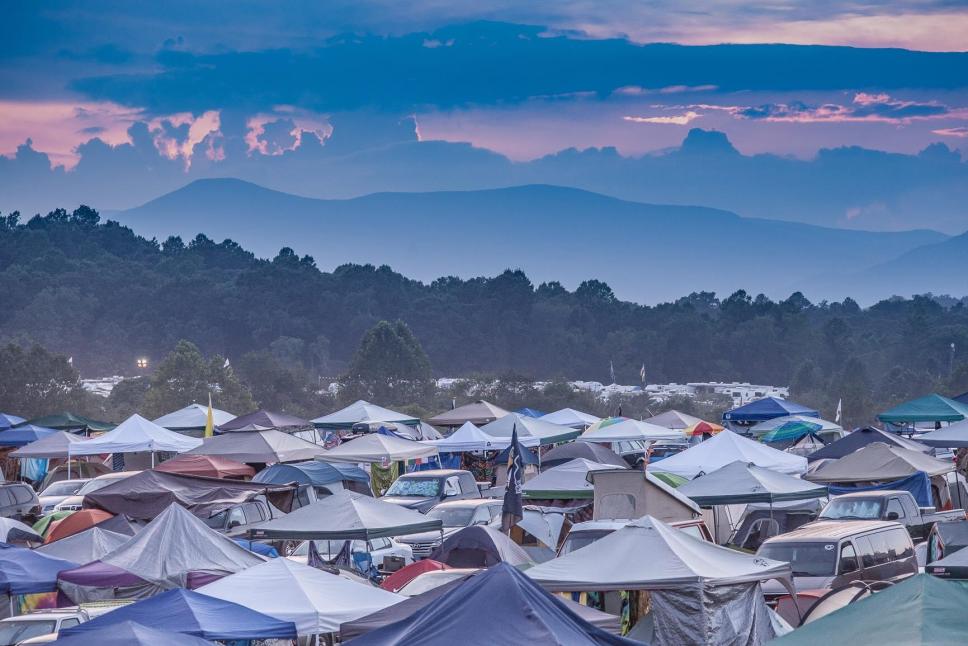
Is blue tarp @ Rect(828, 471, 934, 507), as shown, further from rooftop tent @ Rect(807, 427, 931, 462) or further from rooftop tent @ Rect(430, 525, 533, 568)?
rooftop tent @ Rect(430, 525, 533, 568)

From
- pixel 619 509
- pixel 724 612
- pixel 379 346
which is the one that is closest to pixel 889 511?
pixel 619 509

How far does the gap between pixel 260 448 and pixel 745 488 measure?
14730mm

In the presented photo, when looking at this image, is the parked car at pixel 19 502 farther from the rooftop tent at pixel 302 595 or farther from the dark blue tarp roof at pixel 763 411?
the dark blue tarp roof at pixel 763 411

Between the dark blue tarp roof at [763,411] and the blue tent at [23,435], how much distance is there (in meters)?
21.0

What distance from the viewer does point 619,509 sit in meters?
22.5

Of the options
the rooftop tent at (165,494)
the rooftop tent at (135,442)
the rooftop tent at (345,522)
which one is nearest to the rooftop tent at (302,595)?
the rooftop tent at (345,522)

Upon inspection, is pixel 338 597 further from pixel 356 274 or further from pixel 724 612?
pixel 356 274

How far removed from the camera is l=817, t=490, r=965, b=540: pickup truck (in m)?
22.8

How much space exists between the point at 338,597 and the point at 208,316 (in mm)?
121385

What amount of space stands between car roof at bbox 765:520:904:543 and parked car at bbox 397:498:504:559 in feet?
22.4

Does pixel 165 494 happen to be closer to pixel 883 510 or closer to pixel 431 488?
pixel 431 488

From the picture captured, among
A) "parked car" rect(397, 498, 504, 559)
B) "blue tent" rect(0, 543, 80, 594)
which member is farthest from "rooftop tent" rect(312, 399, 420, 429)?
"blue tent" rect(0, 543, 80, 594)

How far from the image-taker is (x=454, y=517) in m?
25.8

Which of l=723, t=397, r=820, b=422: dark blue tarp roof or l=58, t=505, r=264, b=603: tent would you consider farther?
l=723, t=397, r=820, b=422: dark blue tarp roof
